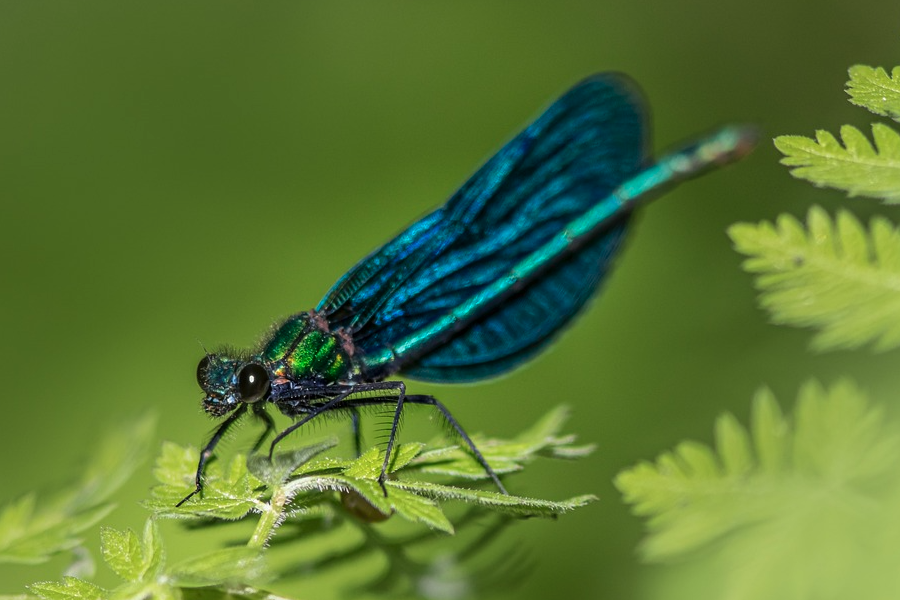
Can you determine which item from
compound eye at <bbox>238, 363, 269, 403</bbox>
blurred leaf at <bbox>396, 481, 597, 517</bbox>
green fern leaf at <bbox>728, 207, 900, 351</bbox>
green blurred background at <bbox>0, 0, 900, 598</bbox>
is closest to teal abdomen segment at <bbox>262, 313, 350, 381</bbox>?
compound eye at <bbox>238, 363, 269, 403</bbox>

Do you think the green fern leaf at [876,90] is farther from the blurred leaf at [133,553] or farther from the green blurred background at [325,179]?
the green blurred background at [325,179]

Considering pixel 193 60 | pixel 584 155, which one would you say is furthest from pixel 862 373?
pixel 193 60

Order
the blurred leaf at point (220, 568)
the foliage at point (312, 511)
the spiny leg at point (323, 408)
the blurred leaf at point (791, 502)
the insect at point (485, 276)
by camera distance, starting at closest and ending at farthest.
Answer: the blurred leaf at point (791, 502)
the blurred leaf at point (220, 568)
the foliage at point (312, 511)
the spiny leg at point (323, 408)
the insect at point (485, 276)

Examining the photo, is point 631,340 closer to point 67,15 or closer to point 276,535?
point 276,535

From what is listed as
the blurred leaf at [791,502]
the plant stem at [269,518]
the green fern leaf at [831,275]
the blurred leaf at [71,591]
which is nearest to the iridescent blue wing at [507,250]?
the plant stem at [269,518]

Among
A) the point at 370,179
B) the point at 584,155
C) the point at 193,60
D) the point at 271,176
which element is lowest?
the point at 584,155

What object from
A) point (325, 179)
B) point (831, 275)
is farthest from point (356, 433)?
point (325, 179)
